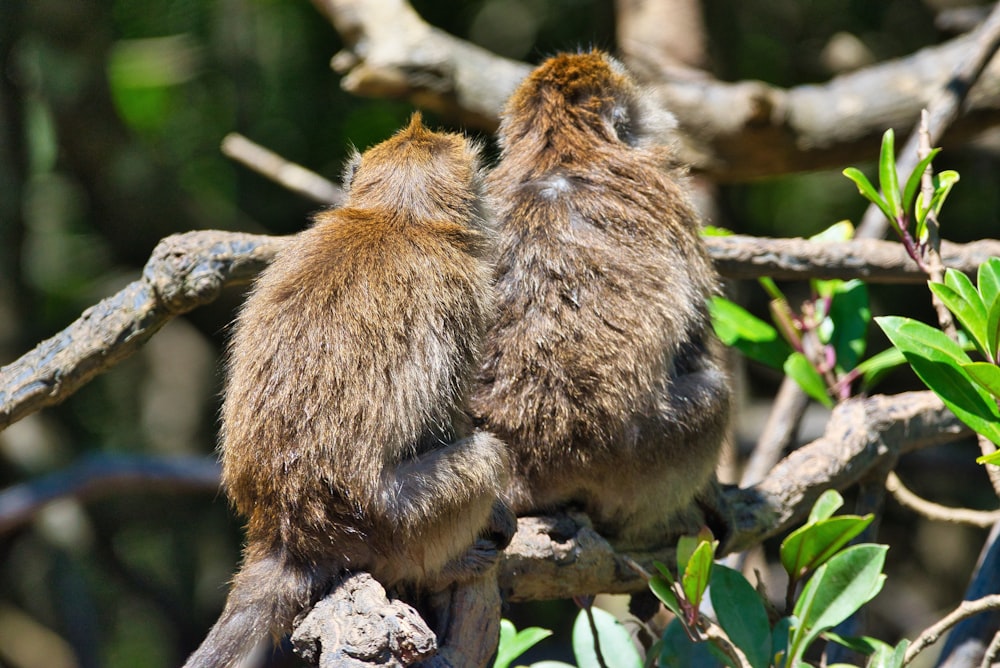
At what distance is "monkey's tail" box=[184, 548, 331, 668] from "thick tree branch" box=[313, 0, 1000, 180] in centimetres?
231

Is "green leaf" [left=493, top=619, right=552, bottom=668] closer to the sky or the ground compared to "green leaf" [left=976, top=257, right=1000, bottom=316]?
closer to the ground

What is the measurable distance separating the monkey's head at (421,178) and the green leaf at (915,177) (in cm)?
96

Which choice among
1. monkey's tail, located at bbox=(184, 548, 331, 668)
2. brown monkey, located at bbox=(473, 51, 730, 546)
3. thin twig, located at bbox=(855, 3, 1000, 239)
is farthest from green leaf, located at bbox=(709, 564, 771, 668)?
thin twig, located at bbox=(855, 3, 1000, 239)

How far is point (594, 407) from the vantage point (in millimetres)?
2268

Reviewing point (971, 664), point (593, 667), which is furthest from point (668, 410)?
point (971, 664)

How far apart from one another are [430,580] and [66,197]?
4.64 meters

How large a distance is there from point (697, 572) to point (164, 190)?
399 centimetres

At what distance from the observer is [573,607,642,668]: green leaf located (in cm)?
251

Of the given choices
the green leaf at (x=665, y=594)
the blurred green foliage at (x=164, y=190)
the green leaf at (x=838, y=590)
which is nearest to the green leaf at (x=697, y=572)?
the green leaf at (x=665, y=594)

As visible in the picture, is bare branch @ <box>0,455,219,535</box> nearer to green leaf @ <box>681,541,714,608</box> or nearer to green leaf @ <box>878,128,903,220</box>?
green leaf @ <box>681,541,714,608</box>

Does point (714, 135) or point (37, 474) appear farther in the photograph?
point (37, 474)

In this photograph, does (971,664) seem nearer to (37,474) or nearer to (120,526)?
(37,474)

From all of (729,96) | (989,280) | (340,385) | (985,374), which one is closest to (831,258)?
(989,280)

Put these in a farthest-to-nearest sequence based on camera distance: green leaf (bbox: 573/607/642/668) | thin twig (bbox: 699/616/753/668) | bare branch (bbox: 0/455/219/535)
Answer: bare branch (bbox: 0/455/219/535), green leaf (bbox: 573/607/642/668), thin twig (bbox: 699/616/753/668)
